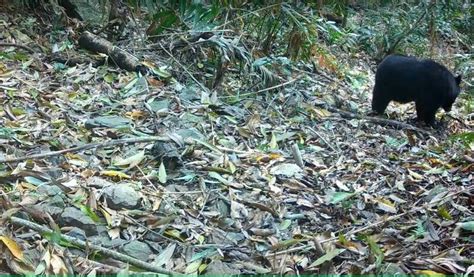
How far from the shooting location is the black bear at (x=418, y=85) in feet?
21.6

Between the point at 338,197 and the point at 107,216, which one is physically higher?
the point at 107,216

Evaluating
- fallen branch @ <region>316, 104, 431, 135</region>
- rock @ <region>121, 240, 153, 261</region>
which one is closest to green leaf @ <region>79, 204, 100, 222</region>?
rock @ <region>121, 240, 153, 261</region>

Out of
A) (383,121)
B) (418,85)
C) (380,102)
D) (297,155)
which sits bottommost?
(380,102)

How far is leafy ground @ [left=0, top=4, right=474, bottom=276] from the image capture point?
A: 3.04 m

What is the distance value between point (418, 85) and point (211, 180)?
3.36 m

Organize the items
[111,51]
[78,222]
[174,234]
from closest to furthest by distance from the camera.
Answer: [78,222] < [174,234] < [111,51]

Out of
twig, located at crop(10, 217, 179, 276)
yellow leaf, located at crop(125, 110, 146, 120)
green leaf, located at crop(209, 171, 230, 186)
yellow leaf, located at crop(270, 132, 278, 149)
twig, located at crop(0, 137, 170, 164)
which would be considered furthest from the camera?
yellow leaf, located at crop(125, 110, 146, 120)

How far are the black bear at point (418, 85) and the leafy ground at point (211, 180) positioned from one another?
58 centimetres

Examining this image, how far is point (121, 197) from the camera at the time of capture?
354 centimetres

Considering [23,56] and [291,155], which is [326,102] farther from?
[23,56]

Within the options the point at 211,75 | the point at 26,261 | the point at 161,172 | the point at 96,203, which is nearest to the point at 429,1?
the point at 211,75

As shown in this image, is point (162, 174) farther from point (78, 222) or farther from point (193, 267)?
point (193, 267)

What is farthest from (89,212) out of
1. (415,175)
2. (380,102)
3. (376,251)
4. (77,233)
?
(380,102)

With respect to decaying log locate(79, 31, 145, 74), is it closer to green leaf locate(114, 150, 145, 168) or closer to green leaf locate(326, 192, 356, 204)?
green leaf locate(114, 150, 145, 168)
